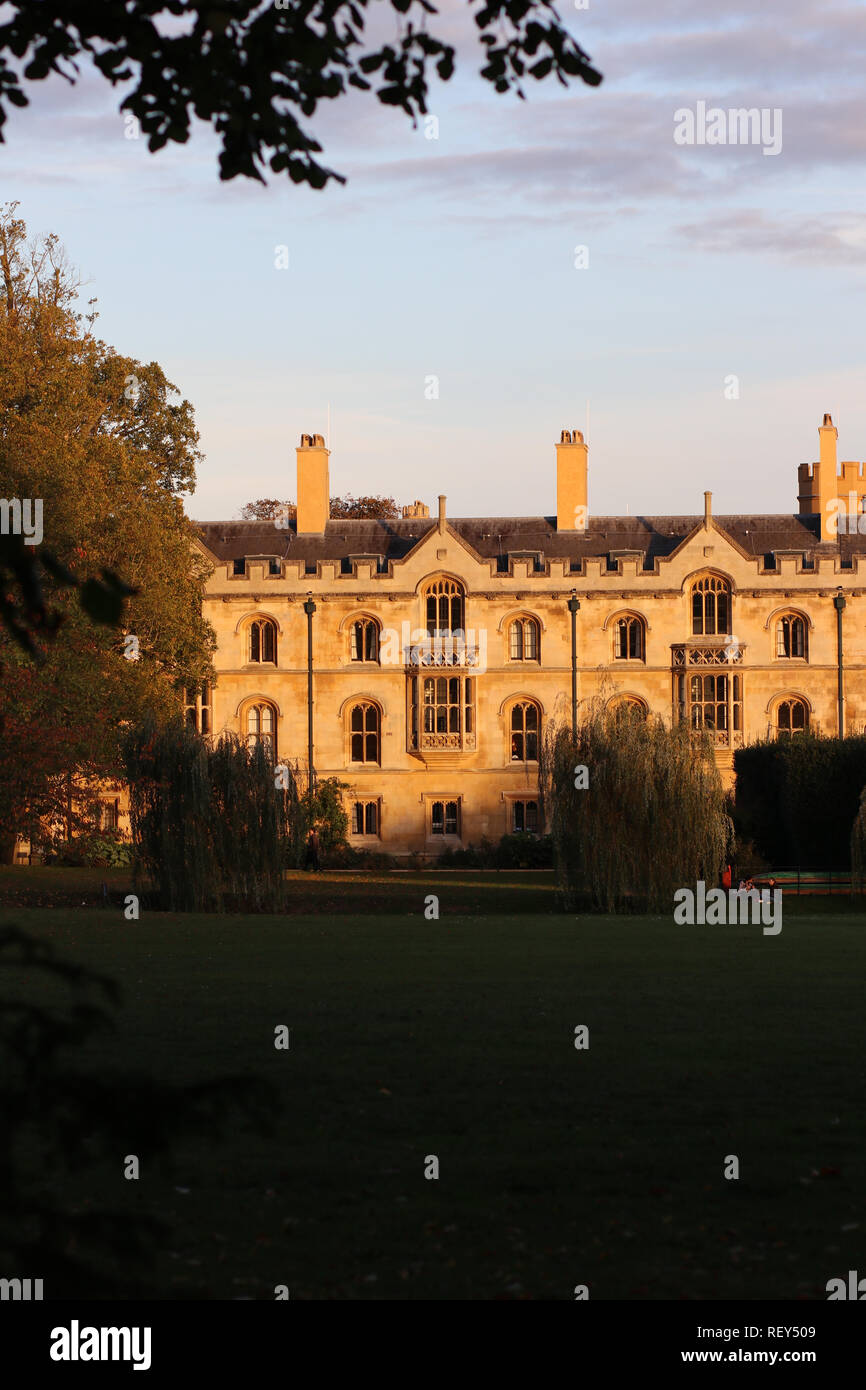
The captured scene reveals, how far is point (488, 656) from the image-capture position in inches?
2271

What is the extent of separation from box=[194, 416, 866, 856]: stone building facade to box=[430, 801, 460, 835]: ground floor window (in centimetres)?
5

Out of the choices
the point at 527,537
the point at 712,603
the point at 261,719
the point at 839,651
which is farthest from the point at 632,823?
the point at 527,537

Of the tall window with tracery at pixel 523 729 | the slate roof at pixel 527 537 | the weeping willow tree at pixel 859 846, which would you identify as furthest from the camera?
the slate roof at pixel 527 537

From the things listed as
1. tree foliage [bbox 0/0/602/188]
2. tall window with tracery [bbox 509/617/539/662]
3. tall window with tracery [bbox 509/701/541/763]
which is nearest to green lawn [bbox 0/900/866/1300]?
tree foliage [bbox 0/0/602/188]

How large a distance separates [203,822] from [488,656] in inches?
1186

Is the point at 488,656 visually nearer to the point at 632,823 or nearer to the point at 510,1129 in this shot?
the point at 632,823

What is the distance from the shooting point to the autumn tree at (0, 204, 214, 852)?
35344 mm

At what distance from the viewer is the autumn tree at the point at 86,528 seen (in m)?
35.3

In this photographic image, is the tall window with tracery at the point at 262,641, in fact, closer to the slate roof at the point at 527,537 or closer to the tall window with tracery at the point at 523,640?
the slate roof at the point at 527,537

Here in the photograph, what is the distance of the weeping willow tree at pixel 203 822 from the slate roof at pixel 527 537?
3128 centimetres

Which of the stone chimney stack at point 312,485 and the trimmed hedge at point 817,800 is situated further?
the stone chimney stack at point 312,485

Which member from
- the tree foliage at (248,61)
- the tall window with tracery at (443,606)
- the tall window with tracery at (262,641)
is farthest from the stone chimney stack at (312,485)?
the tree foliage at (248,61)

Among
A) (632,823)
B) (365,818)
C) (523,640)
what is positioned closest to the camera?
(632,823)
